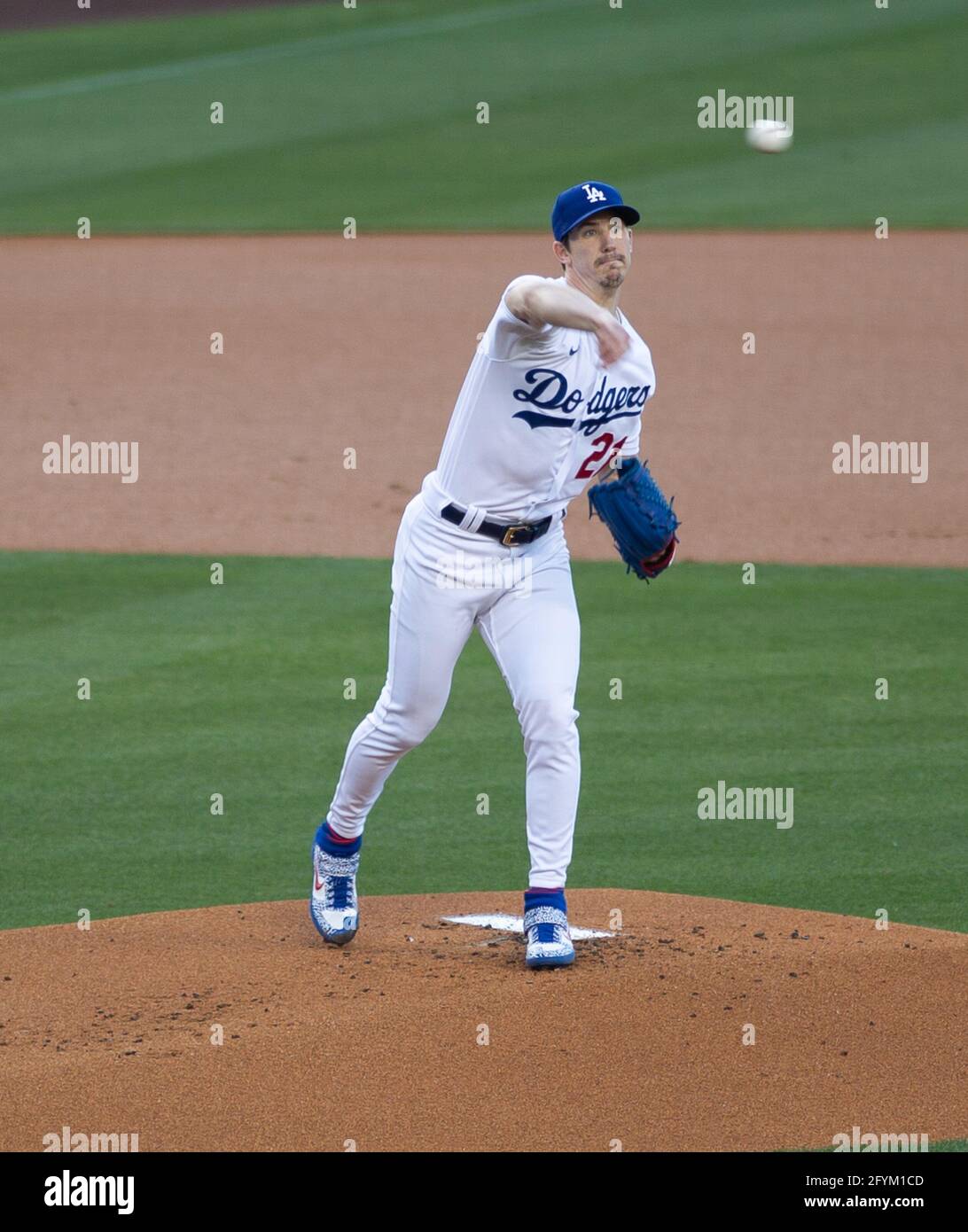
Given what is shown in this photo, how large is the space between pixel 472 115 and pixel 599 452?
25.2 m

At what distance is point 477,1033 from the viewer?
5.08 meters

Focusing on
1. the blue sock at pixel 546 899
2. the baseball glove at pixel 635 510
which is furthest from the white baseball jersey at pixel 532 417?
the blue sock at pixel 546 899

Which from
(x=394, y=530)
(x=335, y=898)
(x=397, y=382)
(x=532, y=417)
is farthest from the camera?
(x=397, y=382)

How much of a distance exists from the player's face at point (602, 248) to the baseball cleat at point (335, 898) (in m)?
1.85

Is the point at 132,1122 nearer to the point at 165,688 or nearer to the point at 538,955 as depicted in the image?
the point at 538,955

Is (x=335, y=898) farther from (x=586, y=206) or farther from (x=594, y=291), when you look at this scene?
(x=586, y=206)

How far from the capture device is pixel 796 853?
22.6 ft

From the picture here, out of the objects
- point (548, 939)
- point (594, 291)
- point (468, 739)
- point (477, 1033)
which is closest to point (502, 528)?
point (594, 291)

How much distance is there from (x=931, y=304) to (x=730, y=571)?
8429 mm

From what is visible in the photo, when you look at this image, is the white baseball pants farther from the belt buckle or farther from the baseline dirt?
the baseline dirt

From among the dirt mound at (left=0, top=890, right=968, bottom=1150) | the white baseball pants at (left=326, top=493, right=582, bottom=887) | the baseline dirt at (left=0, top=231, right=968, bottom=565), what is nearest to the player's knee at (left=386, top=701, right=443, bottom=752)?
the white baseball pants at (left=326, top=493, right=582, bottom=887)

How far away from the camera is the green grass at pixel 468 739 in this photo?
6.73 meters

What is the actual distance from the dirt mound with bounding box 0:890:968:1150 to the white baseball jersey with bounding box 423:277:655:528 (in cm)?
131

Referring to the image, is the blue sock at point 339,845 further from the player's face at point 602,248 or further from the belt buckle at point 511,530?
the player's face at point 602,248
